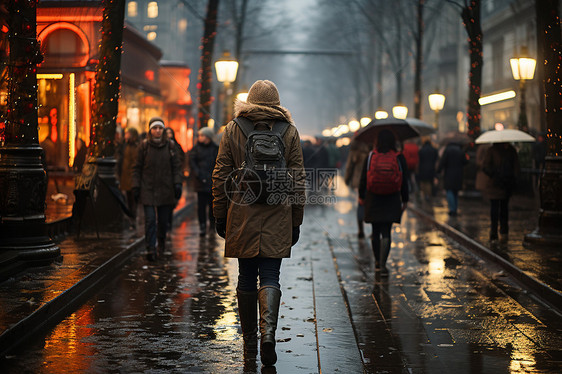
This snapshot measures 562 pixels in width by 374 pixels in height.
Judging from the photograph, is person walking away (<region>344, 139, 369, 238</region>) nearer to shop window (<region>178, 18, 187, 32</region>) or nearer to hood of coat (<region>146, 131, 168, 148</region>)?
hood of coat (<region>146, 131, 168, 148</region>)

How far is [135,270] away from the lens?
11.0 metres

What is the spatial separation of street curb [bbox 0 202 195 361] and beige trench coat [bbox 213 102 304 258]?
5.72 feet

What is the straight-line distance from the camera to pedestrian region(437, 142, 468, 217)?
19.1m

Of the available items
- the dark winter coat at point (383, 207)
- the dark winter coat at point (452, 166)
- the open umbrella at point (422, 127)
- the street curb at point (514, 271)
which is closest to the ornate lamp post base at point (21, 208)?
the dark winter coat at point (383, 207)

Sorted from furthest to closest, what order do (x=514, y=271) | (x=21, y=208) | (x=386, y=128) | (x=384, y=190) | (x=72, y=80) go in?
(x=72, y=80), (x=386, y=128), (x=514, y=271), (x=384, y=190), (x=21, y=208)

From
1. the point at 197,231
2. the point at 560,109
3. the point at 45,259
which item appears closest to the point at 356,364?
the point at 45,259

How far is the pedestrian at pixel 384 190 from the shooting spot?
412 inches

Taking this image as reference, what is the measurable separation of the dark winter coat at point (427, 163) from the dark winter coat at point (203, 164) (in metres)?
10.5

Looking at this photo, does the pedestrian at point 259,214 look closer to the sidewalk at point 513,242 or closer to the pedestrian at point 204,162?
the sidewalk at point 513,242

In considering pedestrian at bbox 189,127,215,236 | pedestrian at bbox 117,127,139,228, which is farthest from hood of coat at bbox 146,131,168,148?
pedestrian at bbox 117,127,139,228

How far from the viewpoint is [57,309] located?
7820 mm

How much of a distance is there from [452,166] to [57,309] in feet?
42.4

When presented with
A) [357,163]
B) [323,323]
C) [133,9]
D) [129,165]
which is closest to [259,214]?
[323,323]

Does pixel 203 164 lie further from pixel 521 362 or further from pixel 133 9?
pixel 133 9
